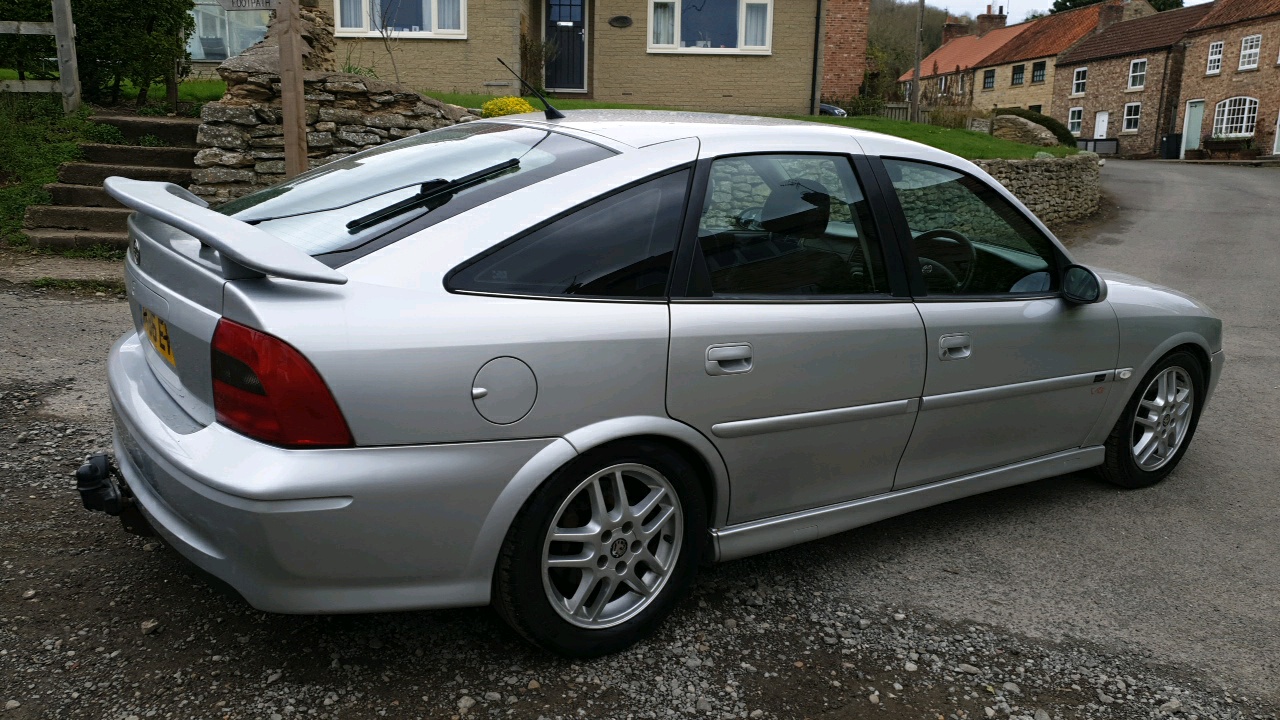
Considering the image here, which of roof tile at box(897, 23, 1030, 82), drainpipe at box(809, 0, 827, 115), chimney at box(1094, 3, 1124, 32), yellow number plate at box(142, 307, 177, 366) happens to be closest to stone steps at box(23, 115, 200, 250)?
yellow number plate at box(142, 307, 177, 366)

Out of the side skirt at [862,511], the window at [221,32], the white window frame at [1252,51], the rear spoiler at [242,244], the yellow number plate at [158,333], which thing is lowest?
the side skirt at [862,511]

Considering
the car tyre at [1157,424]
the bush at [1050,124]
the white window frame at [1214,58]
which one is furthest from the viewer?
the white window frame at [1214,58]

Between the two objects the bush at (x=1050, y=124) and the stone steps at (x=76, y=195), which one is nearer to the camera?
the stone steps at (x=76, y=195)

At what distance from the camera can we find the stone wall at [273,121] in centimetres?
955

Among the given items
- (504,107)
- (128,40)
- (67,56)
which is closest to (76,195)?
(67,56)

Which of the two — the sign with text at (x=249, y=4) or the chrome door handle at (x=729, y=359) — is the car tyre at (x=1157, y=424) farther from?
the sign with text at (x=249, y=4)

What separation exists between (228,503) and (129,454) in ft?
2.32

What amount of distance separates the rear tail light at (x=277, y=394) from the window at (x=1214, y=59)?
152ft

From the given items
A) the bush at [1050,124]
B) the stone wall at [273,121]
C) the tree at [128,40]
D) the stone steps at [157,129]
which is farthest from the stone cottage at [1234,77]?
the stone steps at [157,129]

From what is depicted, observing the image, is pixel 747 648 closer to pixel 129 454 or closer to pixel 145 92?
pixel 129 454

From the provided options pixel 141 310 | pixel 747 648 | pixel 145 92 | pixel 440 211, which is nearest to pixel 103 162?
pixel 145 92

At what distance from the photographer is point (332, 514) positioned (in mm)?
2350

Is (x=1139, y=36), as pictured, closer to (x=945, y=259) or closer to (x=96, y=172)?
(x=96, y=172)

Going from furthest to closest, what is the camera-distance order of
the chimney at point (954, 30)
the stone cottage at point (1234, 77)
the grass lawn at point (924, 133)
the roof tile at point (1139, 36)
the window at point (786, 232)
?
1. the chimney at point (954, 30)
2. the roof tile at point (1139, 36)
3. the stone cottage at point (1234, 77)
4. the grass lawn at point (924, 133)
5. the window at point (786, 232)
